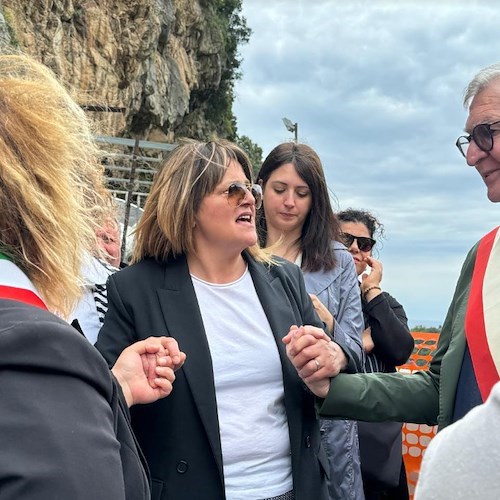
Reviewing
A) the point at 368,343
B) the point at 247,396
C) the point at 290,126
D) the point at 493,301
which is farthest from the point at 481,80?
the point at 290,126

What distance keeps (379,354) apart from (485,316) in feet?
4.78

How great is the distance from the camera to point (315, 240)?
2.91 metres

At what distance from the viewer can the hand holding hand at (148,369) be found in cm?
152

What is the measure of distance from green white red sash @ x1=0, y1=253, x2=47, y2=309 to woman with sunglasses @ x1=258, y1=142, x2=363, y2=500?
5.80 ft

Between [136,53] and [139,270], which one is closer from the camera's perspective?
[139,270]

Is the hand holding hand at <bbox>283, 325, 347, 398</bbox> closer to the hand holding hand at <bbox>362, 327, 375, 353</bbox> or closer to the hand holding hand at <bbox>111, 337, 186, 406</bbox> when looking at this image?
the hand holding hand at <bbox>111, 337, 186, 406</bbox>

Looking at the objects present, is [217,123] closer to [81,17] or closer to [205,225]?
[81,17]

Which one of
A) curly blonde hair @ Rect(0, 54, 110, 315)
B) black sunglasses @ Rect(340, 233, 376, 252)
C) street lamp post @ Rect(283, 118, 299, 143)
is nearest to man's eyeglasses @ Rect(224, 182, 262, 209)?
curly blonde hair @ Rect(0, 54, 110, 315)

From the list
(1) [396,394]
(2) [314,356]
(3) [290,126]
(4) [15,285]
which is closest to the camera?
(4) [15,285]

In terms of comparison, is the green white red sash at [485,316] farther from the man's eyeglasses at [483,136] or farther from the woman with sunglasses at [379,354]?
the woman with sunglasses at [379,354]

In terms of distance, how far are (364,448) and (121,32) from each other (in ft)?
70.5

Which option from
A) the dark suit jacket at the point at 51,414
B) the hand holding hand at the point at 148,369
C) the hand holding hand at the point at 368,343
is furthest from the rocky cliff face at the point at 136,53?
the dark suit jacket at the point at 51,414

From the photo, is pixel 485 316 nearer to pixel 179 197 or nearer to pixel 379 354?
pixel 179 197

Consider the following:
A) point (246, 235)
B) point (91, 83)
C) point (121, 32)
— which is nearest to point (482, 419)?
point (246, 235)
